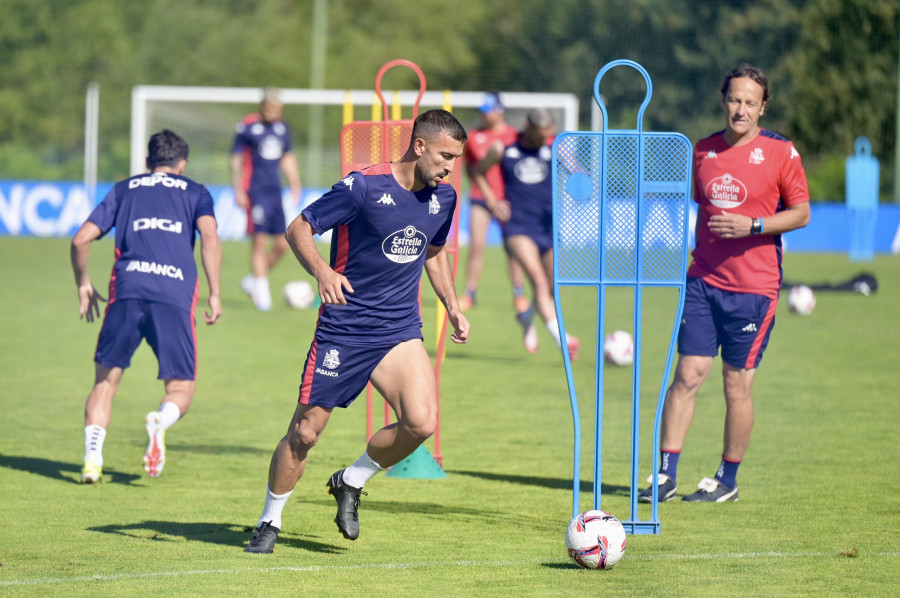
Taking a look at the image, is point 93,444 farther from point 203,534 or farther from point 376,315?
point 376,315

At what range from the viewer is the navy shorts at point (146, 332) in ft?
24.8

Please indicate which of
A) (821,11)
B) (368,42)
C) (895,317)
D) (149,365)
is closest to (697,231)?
(149,365)

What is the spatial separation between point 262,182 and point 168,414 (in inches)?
359

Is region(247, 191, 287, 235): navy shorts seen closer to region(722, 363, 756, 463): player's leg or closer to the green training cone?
the green training cone

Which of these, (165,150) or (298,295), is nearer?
(165,150)

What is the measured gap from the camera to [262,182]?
16.4m

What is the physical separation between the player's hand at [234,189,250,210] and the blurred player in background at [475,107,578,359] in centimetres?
418

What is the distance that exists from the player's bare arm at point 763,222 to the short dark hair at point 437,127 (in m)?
1.68

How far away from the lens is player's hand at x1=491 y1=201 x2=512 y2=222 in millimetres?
12297

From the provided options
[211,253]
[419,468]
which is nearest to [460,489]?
[419,468]

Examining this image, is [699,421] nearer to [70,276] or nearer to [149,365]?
[149,365]

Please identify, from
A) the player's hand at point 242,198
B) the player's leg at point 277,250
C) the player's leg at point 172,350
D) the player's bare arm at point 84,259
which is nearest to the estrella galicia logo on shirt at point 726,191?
the player's leg at point 172,350

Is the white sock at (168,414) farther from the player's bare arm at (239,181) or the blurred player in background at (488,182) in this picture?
the player's bare arm at (239,181)

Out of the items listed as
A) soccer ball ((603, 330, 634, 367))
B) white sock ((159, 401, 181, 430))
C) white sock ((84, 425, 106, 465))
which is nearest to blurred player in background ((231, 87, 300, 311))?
soccer ball ((603, 330, 634, 367))
